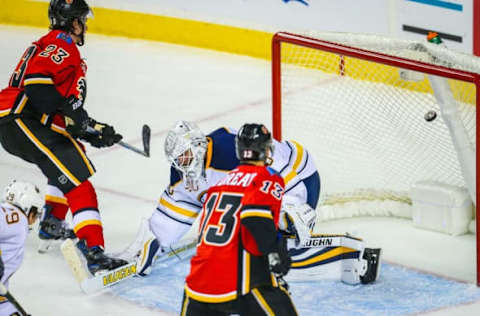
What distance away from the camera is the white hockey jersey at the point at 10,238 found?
3.64m

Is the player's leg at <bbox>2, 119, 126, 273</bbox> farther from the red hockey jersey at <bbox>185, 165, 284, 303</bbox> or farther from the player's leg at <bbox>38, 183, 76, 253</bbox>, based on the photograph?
the red hockey jersey at <bbox>185, 165, 284, 303</bbox>

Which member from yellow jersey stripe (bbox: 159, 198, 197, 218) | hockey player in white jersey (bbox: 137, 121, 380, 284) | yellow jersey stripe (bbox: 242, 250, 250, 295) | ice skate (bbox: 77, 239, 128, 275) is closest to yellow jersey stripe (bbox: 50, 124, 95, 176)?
ice skate (bbox: 77, 239, 128, 275)

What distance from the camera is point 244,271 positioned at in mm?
3430

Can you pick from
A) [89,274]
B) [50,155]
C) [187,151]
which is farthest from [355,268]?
[50,155]

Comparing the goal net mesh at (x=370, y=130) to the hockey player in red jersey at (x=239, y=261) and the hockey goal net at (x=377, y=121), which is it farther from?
the hockey player in red jersey at (x=239, y=261)

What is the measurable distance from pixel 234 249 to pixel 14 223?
0.75 m

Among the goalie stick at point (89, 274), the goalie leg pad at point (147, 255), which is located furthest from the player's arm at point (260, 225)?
the goalie stick at point (89, 274)

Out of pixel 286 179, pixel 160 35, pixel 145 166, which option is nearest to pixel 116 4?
pixel 160 35

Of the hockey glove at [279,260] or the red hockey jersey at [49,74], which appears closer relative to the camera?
the hockey glove at [279,260]

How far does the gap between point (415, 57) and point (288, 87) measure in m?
0.95

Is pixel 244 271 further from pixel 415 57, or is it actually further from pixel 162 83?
pixel 162 83

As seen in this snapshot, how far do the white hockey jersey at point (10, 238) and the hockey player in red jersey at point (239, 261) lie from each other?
1.97 feet

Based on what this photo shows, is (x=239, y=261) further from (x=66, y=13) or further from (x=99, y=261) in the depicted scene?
(x=66, y=13)

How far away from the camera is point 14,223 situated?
12.0ft
